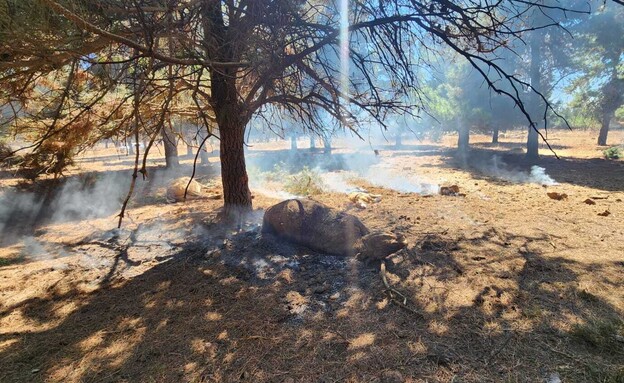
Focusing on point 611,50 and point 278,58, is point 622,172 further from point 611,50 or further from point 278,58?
point 278,58

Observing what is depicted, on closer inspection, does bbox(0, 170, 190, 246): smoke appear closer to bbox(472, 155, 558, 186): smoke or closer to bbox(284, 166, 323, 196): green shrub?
bbox(284, 166, 323, 196): green shrub

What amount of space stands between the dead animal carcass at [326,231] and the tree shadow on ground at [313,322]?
20cm

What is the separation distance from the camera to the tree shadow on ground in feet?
7.72

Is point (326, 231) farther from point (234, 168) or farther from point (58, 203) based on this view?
point (58, 203)

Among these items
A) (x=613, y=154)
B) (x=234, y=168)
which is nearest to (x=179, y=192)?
(x=234, y=168)

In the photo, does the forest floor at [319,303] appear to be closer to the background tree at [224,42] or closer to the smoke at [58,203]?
the smoke at [58,203]

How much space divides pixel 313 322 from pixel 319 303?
333mm

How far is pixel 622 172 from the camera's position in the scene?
1116cm

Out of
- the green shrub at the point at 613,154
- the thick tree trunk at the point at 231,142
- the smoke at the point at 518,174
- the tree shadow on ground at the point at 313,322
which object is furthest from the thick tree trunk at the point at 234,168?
the green shrub at the point at 613,154

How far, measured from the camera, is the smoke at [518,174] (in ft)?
36.9

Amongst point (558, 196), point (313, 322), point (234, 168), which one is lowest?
point (313, 322)

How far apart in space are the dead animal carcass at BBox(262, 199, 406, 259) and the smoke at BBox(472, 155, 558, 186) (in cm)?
936

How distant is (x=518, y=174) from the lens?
12.9 m

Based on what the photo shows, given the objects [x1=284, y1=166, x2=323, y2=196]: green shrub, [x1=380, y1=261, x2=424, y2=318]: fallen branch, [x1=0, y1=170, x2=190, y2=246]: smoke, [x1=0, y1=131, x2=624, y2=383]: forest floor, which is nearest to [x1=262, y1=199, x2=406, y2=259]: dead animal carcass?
[x1=0, y1=131, x2=624, y2=383]: forest floor
